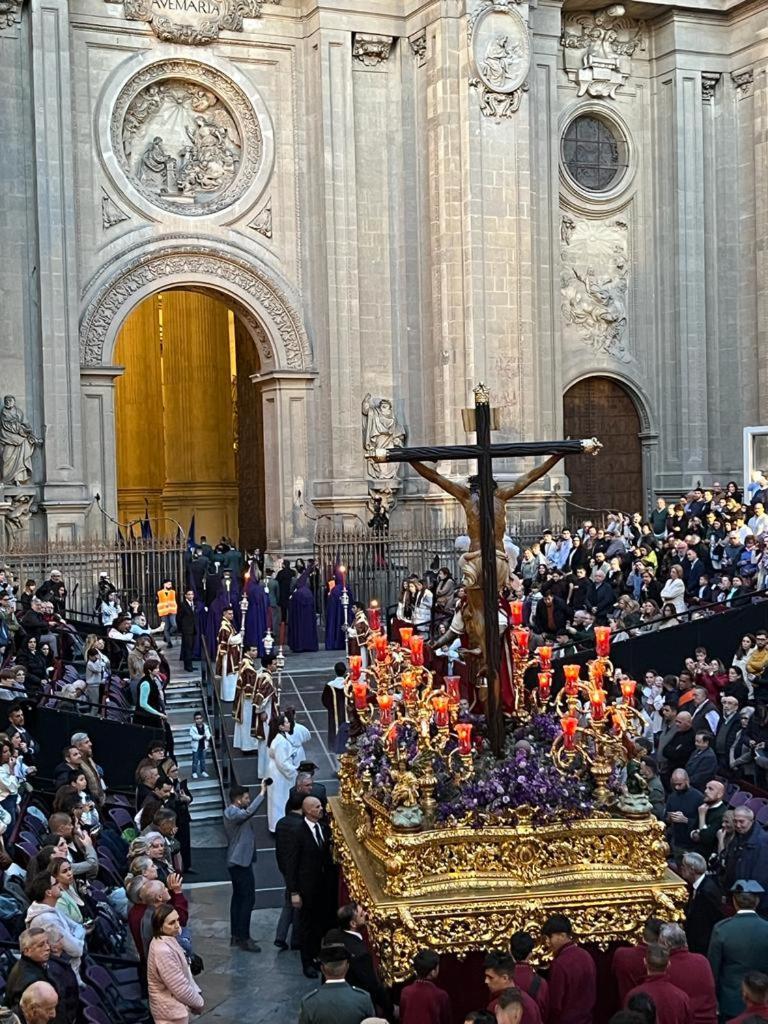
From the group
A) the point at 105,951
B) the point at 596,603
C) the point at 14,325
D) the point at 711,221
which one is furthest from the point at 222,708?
the point at 711,221

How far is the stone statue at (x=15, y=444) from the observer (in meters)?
25.5

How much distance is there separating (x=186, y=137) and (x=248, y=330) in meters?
4.39

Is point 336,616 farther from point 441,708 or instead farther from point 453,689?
point 441,708

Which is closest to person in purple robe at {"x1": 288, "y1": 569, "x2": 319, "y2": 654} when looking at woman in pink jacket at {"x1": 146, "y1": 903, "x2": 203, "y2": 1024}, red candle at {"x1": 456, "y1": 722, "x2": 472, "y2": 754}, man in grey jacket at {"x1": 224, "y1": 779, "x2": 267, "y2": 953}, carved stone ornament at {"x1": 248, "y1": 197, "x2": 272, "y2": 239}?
carved stone ornament at {"x1": 248, "y1": 197, "x2": 272, "y2": 239}

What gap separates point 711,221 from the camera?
3225cm

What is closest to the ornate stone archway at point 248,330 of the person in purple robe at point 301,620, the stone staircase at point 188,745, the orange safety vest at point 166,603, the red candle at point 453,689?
the orange safety vest at point 166,603

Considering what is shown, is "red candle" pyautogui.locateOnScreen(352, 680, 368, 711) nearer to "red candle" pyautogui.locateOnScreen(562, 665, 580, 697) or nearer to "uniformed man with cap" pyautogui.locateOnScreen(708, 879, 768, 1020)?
"red candle" pyautogui.locateOnScreen(562, 665, 580, 697)

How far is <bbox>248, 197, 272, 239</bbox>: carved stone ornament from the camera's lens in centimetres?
2872

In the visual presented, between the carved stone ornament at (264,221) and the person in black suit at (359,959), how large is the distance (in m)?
22.1

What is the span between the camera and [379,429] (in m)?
28.8

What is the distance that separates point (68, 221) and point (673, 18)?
615 inches

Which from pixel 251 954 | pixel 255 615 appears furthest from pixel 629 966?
pixel 255 615

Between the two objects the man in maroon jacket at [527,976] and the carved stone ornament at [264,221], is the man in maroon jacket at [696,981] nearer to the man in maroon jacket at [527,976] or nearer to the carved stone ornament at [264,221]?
the man in maroon jacket at [527,976]

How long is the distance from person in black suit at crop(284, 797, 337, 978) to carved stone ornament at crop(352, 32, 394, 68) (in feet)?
72.2
